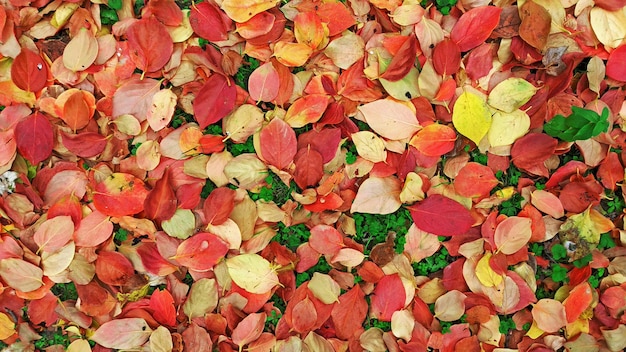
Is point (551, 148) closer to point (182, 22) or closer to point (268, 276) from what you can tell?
point (268, 276)

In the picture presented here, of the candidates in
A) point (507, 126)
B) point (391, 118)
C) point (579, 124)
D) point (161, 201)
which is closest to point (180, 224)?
point (161, 201)

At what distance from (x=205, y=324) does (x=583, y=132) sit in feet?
2.99

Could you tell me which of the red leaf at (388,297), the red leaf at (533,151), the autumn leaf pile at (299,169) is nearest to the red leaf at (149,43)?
the autumn leaf pile at (299,169)

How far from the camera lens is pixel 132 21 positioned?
114cm

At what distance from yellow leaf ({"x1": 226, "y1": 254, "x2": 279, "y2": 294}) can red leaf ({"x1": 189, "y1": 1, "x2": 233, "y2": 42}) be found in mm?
487

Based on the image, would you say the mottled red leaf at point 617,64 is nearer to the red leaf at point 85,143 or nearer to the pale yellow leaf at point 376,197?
the pale yellow leaf at point 376,197

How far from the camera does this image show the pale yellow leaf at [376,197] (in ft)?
3.79

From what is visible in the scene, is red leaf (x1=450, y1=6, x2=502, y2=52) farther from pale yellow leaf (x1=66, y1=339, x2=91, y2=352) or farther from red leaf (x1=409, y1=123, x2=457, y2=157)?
pale yellow leaf (x1=66, y1=339, x2=91, y2=352)

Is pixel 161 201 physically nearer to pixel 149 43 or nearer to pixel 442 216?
pixel 149 43

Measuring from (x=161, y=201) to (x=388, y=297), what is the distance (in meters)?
0.54

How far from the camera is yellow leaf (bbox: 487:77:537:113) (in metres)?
1.15

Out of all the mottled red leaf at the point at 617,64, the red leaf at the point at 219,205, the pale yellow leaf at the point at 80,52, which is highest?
the pale yellow leaf at the point at 80,52

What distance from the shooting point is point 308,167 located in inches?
45.1

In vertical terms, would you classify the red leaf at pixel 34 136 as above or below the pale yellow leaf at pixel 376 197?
above
